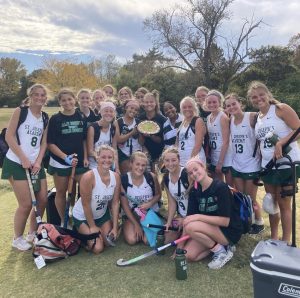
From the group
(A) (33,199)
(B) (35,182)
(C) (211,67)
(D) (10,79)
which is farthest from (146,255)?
(D) (10,79)

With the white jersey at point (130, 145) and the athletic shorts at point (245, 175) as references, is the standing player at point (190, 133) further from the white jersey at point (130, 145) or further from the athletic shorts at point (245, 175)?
the white jersey at point (130, 145)

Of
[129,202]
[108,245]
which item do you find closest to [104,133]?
[129,202]

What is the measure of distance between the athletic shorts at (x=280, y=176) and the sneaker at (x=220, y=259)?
956 mm

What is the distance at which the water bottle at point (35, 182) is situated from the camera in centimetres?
462

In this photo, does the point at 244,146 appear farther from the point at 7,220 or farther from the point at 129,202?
the point at 7,220

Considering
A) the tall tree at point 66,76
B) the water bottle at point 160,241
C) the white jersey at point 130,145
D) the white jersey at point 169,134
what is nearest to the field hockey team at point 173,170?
the water bottle at point 160,241

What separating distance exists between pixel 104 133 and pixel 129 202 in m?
1.06

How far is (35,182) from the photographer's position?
4652 millimetres

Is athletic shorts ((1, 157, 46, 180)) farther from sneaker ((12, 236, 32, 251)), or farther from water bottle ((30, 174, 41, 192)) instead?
sneaker ((12, 236, 32, 251))

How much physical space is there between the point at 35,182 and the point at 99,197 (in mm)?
872

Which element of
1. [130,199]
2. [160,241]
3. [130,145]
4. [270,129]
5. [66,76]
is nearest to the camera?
[270,129]

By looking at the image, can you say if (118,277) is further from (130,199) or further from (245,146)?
(245,146)

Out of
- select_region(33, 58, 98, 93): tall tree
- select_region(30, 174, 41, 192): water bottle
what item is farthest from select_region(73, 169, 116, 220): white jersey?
select_region(33, 58, 98, 93): tall tree

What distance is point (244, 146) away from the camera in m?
4.60
